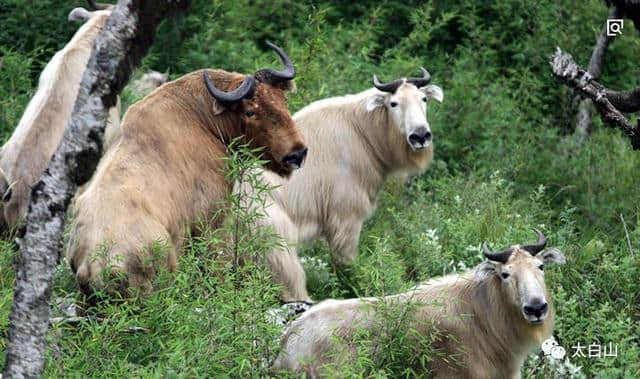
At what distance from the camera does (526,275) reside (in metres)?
7.75

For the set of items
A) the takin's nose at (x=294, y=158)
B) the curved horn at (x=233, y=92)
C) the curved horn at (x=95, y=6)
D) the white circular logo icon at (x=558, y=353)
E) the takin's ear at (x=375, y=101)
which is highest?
the curved horn at (x=233, y=92)

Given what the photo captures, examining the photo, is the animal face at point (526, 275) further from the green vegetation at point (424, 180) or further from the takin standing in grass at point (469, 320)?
the green vegetation at point (424, 180)

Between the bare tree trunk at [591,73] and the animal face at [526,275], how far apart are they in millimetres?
4661

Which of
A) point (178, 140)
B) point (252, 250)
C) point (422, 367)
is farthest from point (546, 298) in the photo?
point (178, 140)

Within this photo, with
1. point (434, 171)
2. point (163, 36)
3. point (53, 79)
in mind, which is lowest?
point (434, 171)

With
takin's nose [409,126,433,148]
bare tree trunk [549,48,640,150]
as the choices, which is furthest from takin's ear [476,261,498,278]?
takin's nose [409,126,433,148]

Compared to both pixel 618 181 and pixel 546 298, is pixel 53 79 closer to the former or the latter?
pixel 546 298

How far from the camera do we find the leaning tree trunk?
615 centimetres

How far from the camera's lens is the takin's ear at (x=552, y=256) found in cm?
799

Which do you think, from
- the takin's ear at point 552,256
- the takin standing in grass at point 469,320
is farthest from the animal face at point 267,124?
the takin's ear at point 552,256

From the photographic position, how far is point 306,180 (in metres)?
9.92

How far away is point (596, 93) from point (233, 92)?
2.81 m

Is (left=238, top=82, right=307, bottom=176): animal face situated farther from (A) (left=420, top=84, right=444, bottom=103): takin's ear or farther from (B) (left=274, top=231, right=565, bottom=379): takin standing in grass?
(A) (left=420, top=84, right=444, bottom=103): takin's ear

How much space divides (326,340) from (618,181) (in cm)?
498
